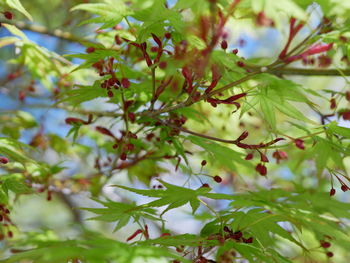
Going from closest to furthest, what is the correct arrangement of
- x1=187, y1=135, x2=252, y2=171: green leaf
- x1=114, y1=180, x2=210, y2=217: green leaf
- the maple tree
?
the maple tree < x1=114, y1=180, x2=210, y2=217: green leaf < x1=187, y1=135, x2=252, y2=171: green leaf

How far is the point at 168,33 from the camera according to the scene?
53.6 inches

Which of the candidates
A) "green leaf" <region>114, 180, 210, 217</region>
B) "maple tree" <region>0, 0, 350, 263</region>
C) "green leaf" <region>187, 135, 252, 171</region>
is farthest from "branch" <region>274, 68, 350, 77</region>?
"green leaf" <region>114, 180, 210, 217</region>

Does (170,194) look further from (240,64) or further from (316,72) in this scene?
(316,72)

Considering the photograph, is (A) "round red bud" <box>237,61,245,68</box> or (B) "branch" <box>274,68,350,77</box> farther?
(B) "branch" <box>274,68,350,77</box>

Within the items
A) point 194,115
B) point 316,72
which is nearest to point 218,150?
point 194,115

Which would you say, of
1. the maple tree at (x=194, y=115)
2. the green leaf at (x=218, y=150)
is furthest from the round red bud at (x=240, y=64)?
the green leaf at (x=218, y=150)

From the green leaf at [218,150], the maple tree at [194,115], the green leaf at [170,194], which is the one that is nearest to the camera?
A: the maple tree at [194,115]

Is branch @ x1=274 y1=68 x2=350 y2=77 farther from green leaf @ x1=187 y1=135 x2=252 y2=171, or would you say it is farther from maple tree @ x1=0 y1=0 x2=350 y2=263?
green leaf @ x1=187 y1=135 x2=252 y2=171

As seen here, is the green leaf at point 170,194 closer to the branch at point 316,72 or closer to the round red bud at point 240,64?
the round red bud at point 240,64

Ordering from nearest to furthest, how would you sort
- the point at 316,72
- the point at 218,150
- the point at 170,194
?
the point at 170,194
the point at 218,150
the point at 316,72

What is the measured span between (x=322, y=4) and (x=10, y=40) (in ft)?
4.60

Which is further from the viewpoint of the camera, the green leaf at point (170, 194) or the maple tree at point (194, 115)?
the green leaf at point (170, 194)

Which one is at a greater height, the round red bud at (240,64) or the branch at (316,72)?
the round red bud at (240,64)

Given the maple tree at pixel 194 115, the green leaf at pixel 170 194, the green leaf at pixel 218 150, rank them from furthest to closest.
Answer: the green leaf at pixel 218 150 → the green leaf at pixel 170 194 → the maple tree at pixel 194 115
